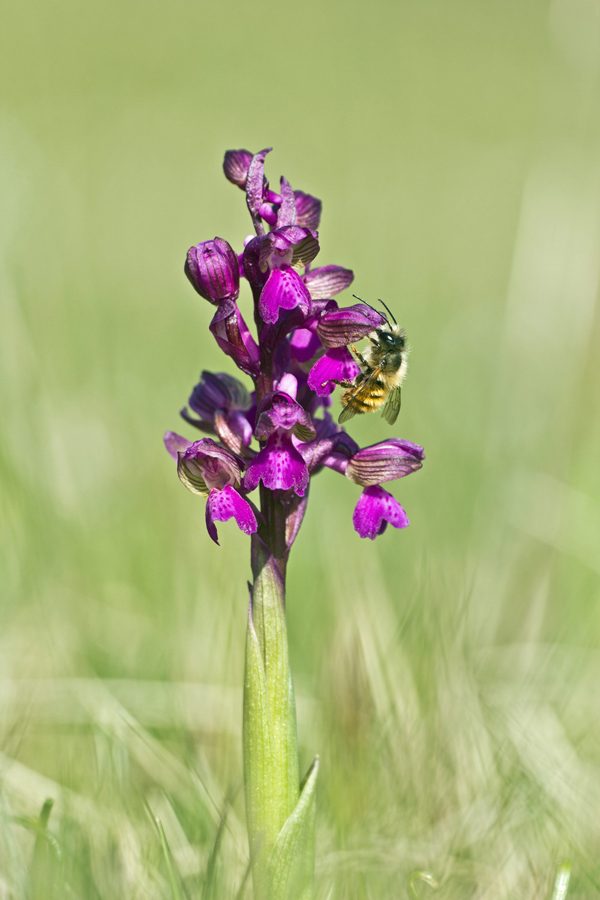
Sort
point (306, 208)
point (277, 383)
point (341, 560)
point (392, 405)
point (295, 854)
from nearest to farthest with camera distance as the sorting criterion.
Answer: point (295, 854) < point (277, 383) < point (306, 208) < point (392, 405) < point (341, 560)

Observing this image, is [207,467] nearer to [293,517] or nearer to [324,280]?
[293,517]

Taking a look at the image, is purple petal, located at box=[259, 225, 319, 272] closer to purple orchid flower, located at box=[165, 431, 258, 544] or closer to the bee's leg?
the bee's leg

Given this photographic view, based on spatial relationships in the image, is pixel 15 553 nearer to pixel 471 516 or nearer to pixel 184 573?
pixel 184 573

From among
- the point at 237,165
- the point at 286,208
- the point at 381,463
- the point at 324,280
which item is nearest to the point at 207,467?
the point at 381,463

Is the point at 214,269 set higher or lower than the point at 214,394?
higher

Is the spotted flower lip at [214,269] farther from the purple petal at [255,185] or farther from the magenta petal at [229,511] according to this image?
the magenta petal at [229,511]

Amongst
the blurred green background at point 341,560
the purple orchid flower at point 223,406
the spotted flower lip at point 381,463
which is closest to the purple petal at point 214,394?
the purple orchid flower at point 223,406

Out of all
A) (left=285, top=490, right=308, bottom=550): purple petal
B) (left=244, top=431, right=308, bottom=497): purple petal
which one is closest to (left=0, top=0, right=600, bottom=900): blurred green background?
(left=285, top=490, right=308, bottom=550): purple petal
